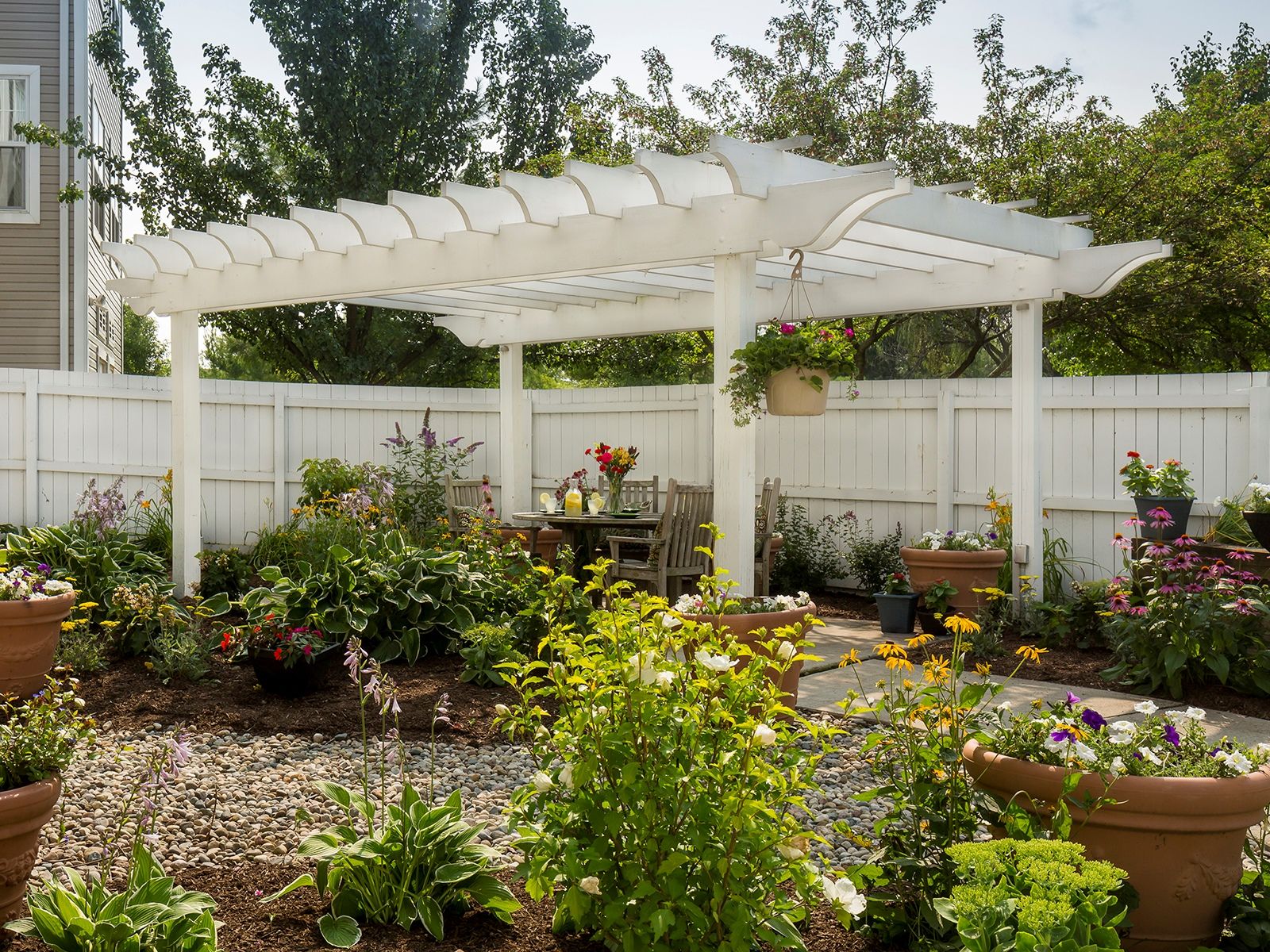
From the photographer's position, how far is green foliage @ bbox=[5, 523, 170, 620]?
7.04 metres

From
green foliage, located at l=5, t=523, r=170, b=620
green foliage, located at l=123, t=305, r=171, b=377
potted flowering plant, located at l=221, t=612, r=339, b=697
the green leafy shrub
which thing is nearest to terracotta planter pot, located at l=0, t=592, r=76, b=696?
potted flowering plant, located at l=221, t=612, r=339, b=697

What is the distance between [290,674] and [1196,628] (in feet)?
14.6

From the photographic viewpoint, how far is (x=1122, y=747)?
2.83 metres

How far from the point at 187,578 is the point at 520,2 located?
31.8 feet

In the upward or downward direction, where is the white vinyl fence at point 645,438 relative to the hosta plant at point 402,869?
upward

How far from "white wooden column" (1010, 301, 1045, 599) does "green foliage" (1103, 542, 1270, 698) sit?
5.42 feet

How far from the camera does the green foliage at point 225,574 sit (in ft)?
27.6

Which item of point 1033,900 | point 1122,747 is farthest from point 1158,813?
point 1033,900

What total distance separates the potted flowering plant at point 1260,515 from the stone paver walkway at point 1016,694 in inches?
49.0

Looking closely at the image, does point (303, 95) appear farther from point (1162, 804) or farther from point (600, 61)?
point (1162, 804)

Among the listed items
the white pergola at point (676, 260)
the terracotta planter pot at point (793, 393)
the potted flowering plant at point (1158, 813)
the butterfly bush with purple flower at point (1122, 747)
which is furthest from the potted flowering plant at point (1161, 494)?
the potted flowering plant at point (1158, 813)

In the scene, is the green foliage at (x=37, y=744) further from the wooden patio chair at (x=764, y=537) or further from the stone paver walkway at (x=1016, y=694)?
the wooden patio chair at (x=764, y=537)

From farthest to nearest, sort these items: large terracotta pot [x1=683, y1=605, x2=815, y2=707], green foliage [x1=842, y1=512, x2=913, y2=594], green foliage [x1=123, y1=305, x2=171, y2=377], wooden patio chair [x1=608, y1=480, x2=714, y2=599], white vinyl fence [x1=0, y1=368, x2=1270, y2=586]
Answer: green foliage [x1=123, y1=305, x2=171, y2=377] < green foliage [x1=842, y1=512, x2=913, y2=594] < white vinyl fence [x1=0, y1=368, x2=1270, y2=586] < wooden patio chair [x1=608, y1=480, x2=714, y2=599] < large terracotta pot [x1=683, y1=605, x2=815, y2=707]

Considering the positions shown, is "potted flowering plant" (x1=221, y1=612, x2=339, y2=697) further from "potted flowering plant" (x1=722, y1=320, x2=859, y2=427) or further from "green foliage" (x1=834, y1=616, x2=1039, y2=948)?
"green foliage" (x1=834, y1=616, x2=1039, y2=948)
